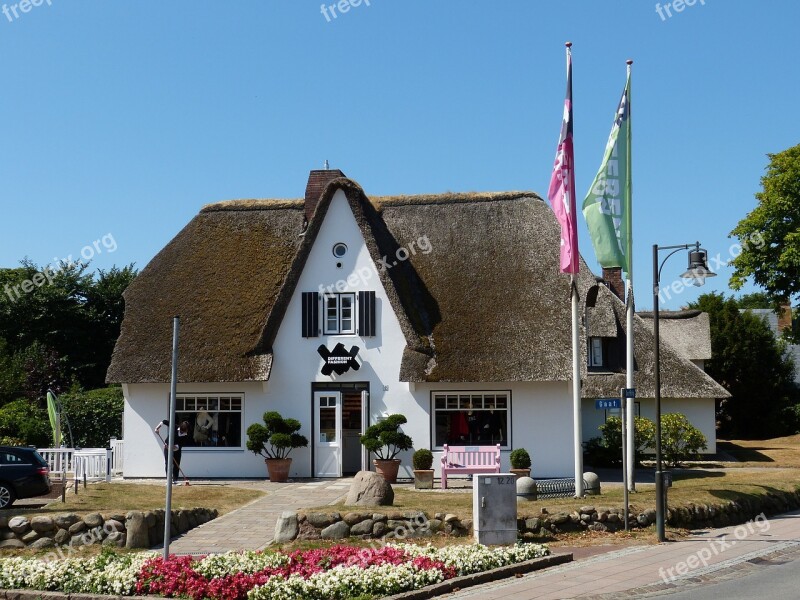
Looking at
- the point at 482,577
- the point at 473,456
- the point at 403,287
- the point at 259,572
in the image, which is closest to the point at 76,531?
the point at 259,572

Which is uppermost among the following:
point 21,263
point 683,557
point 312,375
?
point 21,263

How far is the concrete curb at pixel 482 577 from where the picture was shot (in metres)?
12.6

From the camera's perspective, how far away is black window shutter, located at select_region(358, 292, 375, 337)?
27.4m

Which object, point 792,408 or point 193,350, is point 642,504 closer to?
point 193,350

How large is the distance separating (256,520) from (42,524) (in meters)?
4.30

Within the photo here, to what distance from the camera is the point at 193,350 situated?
2736 centimetres

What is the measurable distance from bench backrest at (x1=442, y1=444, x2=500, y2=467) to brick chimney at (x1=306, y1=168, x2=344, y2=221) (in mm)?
9615

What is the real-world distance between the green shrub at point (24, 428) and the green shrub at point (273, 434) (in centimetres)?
1090

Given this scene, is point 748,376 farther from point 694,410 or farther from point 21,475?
point 21,475

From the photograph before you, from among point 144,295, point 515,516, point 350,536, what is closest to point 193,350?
point 144,295

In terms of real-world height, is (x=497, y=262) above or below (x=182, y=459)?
above

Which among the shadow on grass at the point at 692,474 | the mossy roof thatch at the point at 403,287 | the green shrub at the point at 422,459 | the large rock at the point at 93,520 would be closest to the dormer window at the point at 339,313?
the mossy roof thatch at the point at 403,287

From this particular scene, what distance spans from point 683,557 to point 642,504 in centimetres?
327

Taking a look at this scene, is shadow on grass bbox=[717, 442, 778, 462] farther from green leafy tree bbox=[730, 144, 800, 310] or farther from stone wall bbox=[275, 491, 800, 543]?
stone wall bbox=[275, 491, 800, 543]
